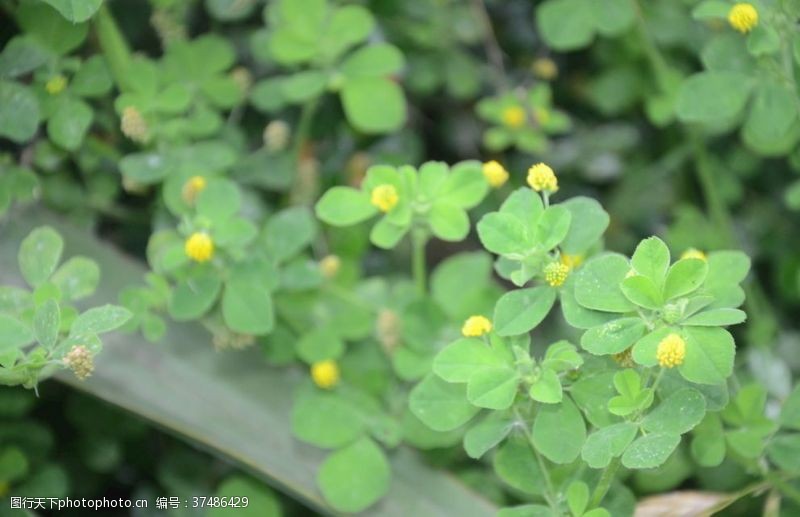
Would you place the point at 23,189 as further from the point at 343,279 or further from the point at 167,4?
the point at 343,279

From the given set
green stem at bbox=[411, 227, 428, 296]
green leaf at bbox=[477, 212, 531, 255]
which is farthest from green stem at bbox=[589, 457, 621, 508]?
green stem at bbox=[411, 227, 428, 296]

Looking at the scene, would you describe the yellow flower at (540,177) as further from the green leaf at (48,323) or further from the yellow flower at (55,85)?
the yellow flower at (55,85)

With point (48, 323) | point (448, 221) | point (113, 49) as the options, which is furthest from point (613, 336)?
point (113, 49)

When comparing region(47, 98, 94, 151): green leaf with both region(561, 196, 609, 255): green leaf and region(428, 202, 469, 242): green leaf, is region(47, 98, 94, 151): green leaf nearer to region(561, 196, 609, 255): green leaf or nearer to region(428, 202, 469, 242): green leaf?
region(428, 202, 469, 242): green leaf

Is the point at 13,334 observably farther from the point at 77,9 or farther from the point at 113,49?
the point at 113,49

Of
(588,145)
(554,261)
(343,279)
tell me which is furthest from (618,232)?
(554,261)
